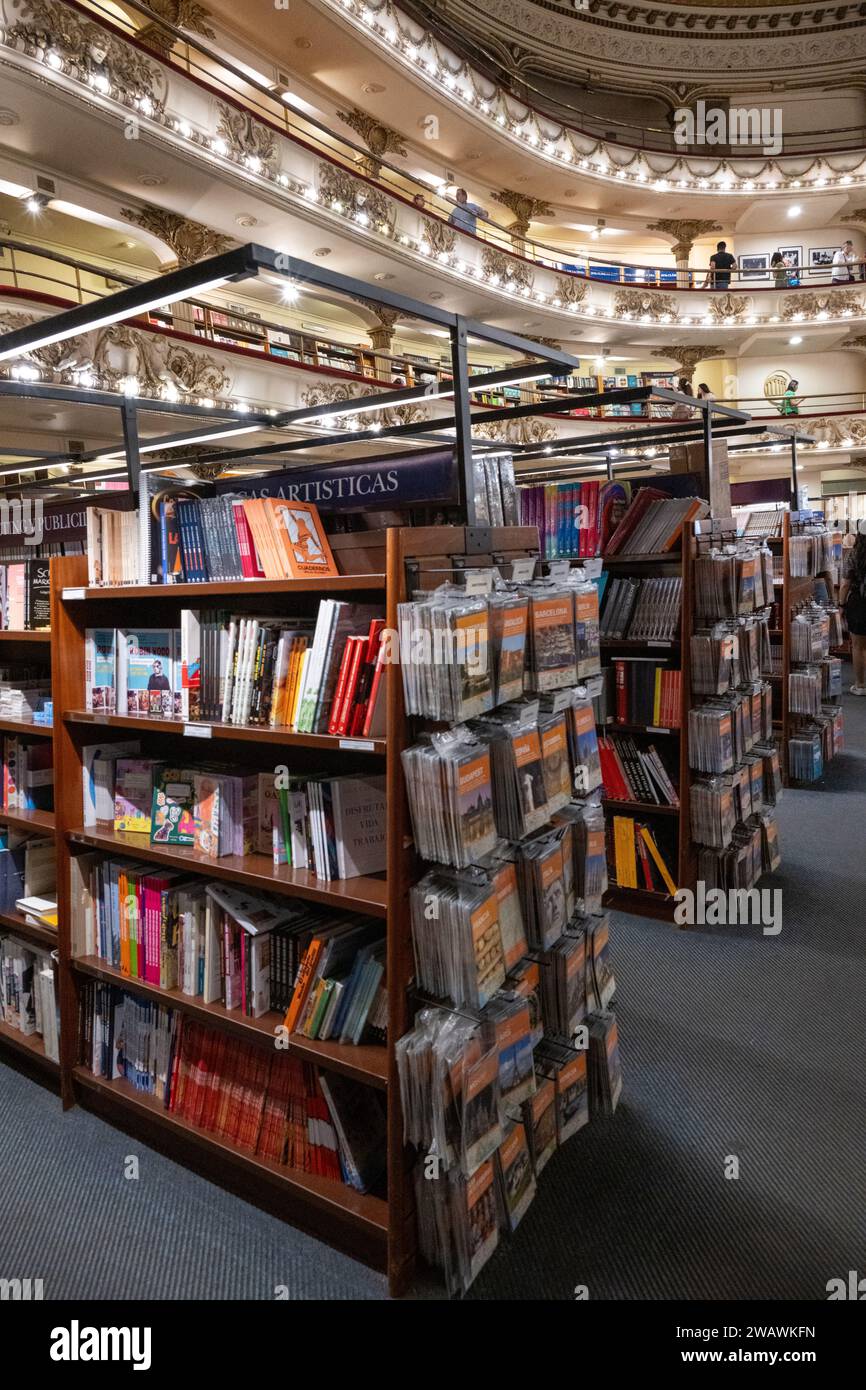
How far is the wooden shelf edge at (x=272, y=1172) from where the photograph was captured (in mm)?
1944

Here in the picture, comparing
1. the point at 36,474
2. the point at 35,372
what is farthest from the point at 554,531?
the point at 36,474

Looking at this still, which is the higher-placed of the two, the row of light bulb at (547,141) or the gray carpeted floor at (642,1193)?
the row of light bulb at (547,141)

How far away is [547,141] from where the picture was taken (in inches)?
619

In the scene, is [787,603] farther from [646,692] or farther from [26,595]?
[26,595]

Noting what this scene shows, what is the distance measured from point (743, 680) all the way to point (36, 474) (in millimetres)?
9297

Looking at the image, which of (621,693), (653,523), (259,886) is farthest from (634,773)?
(259,886)

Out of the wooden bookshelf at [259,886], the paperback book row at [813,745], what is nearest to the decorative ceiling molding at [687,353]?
the paperback book row at [813,745]

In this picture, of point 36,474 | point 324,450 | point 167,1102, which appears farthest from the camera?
point 324,450

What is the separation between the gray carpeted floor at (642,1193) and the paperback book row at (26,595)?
155 centimetres

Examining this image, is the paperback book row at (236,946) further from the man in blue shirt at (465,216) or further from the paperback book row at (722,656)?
the man in blue shirt at (465,216)

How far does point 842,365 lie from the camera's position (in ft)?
62.5

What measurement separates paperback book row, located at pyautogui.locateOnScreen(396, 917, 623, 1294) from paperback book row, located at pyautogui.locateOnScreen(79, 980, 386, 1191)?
25 centimetres

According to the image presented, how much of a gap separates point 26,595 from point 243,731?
125 cm

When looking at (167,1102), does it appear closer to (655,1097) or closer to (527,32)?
(655,1097)
